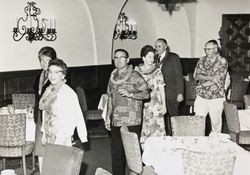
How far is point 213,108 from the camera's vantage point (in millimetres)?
6879

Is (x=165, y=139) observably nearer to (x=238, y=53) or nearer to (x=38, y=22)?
(x=38, y=22)

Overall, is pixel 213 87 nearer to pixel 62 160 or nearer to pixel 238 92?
pixel 238 92

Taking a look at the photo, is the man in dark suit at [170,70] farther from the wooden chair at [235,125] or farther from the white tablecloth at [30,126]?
the white tablecloth at [30,126]

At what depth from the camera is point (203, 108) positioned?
693cm

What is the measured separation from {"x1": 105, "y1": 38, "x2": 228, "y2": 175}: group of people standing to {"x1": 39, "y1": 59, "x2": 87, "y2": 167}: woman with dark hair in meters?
0.73

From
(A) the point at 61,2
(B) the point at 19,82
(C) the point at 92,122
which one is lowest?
(C) the point at 92,122

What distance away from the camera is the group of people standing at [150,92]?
5191 mm

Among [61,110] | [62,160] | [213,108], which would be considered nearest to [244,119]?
[213,108]

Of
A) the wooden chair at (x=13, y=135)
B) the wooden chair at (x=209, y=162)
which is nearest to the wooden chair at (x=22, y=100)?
the wooden chair at (x=13, y=135)

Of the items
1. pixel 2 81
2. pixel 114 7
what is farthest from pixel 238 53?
pixel 2 81

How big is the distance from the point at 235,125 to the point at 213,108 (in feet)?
2.74

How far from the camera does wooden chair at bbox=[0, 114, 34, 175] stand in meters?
5.47

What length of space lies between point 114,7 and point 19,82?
9.36 ft

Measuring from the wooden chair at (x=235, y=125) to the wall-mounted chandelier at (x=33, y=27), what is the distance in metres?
3.89
